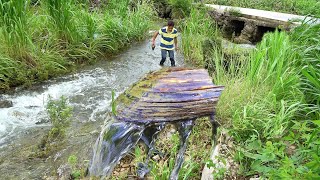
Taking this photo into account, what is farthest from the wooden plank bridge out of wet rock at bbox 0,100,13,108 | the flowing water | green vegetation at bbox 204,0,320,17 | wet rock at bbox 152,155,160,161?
green vegetation at bbox 204,0,320,17

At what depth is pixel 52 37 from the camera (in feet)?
19.6

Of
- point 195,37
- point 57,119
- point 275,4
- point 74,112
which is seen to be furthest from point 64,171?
point 275,4

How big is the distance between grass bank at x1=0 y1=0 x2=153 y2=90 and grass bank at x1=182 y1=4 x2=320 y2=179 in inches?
132

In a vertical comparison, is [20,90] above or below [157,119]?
below

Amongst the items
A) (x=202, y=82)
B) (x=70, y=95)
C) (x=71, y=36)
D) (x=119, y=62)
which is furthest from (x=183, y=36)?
(x=202, y=82)

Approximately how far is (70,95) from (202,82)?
3050 millimetres

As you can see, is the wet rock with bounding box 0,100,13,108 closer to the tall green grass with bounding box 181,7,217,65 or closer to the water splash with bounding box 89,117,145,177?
the water splash with bounding box 89,117,145,177

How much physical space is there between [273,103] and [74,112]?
Result: 2.89 m

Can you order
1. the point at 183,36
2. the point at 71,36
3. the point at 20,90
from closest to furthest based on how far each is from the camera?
the point at 20,90, the point at 71,36, the point at 183,36

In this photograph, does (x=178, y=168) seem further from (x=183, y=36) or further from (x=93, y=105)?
(x=183, y=36)

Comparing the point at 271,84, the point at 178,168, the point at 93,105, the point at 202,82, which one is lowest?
the point at 93,105

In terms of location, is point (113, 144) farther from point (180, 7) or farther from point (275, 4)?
point (275, 4)

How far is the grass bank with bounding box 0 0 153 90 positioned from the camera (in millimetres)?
5035

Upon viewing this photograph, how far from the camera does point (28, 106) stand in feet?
15.4
